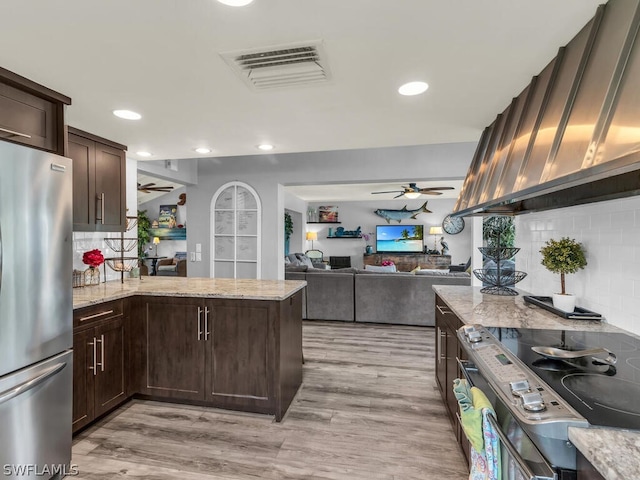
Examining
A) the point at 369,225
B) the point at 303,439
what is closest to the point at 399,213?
the point at 369,225

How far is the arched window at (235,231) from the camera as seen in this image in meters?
5.30

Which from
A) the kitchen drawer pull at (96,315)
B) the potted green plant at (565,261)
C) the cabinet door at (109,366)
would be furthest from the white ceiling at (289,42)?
the cabinet door at (109,366)

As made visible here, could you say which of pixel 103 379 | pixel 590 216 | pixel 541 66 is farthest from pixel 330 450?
pixel 541 66

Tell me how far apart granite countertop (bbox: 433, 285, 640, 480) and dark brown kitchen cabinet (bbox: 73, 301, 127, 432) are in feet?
7.91

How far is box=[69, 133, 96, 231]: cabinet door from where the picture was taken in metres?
2.70

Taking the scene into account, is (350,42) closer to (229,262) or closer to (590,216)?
(590,216)

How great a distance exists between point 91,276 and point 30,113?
1588 millimetres

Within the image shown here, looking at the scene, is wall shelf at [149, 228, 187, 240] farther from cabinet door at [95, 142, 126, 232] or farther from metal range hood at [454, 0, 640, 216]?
metal range hood at [454, 0, 640, 216]

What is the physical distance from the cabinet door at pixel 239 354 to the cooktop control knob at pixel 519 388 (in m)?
1.79

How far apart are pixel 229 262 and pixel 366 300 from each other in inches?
89.0

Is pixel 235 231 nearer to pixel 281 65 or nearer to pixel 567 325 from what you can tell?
pixel 281 65

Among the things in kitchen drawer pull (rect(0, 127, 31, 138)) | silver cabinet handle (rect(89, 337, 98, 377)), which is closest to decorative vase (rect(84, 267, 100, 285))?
silver cabinet handle (rect(89, 337, 98, 377))

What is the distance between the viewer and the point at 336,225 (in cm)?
1047

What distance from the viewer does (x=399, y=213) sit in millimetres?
10016
